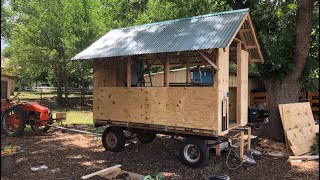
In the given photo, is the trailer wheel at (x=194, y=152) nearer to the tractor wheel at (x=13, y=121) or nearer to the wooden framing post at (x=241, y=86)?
the wooden framing post at (x=241, y=86)

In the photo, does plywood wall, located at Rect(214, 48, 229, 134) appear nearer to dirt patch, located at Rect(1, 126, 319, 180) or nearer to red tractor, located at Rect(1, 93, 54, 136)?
dirt patch, located at Rect(1, 126, 319, 180)

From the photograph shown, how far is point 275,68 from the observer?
36.1 ft

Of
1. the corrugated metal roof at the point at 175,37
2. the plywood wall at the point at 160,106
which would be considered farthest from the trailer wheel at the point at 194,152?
the corrugated metal roof at the point at 175,37

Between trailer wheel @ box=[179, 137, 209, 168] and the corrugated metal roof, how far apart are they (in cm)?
258

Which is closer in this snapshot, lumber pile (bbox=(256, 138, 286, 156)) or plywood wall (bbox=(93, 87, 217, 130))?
plywood wall (bbox=(93, 87, 217, 130))

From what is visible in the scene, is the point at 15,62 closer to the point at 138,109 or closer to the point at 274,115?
the point at 138,109

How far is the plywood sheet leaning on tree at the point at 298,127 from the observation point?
9.91m

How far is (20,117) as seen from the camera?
40.4 feet

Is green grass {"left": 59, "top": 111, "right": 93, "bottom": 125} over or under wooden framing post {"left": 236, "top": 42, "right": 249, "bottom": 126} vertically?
under

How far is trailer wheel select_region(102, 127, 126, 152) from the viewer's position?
394 inches

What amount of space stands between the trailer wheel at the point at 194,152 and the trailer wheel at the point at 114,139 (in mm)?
2424

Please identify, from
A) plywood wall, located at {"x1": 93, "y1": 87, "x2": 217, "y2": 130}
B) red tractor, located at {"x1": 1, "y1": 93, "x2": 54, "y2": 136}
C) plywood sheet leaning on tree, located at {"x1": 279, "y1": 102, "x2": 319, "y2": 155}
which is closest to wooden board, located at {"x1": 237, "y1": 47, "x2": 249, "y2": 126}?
plywood sheet leaning on tree, located at {"x1": 279, "y1": 102, "x2": 319, "y2": 155}

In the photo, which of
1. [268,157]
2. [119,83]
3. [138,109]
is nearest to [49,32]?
[119,83]

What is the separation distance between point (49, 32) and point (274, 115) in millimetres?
20905
